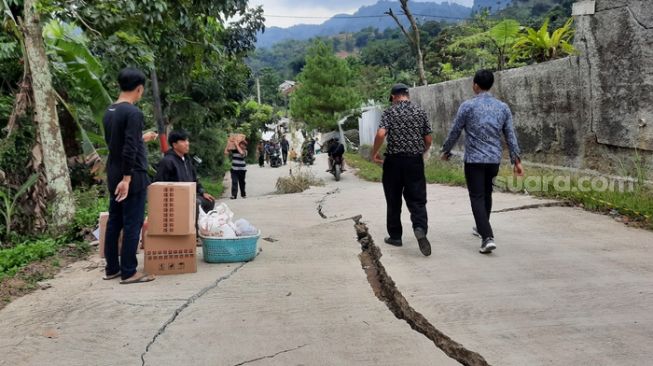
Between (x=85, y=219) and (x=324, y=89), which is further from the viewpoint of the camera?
(x=324, y=89)

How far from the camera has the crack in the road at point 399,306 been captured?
114 inches

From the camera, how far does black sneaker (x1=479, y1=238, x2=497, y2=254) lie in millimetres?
4859

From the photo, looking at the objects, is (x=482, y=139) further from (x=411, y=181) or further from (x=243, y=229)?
(x=243, y=229)

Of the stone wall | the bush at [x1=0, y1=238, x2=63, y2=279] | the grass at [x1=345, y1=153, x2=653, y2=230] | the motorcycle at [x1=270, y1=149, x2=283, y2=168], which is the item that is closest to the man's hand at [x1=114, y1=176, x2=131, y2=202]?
the bush at [x1=0, y1=238, x2=63, y2=279]

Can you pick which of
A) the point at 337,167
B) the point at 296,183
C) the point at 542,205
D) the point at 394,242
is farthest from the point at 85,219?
the point at 337,167

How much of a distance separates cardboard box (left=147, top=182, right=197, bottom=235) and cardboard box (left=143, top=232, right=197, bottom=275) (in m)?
0.07

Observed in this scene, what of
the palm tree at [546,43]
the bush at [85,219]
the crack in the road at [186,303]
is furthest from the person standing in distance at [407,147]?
the palm tree at [546,43]

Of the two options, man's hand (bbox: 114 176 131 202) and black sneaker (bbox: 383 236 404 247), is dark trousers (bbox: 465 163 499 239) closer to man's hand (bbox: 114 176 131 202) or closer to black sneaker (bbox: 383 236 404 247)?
black sneaker (bbox: 383 236 404 247)

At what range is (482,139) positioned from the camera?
502 cm

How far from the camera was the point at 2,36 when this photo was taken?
7.60 metres

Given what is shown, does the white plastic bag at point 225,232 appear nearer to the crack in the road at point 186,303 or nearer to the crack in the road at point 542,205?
the crack in the road at point 186,303

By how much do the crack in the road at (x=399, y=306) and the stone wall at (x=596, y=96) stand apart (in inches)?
144

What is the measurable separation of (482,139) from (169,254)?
2.99 meters

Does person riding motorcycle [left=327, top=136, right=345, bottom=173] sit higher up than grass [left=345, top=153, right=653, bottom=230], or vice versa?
person riding motorcycle [left=327, top=136, right=345, bottom=173]
